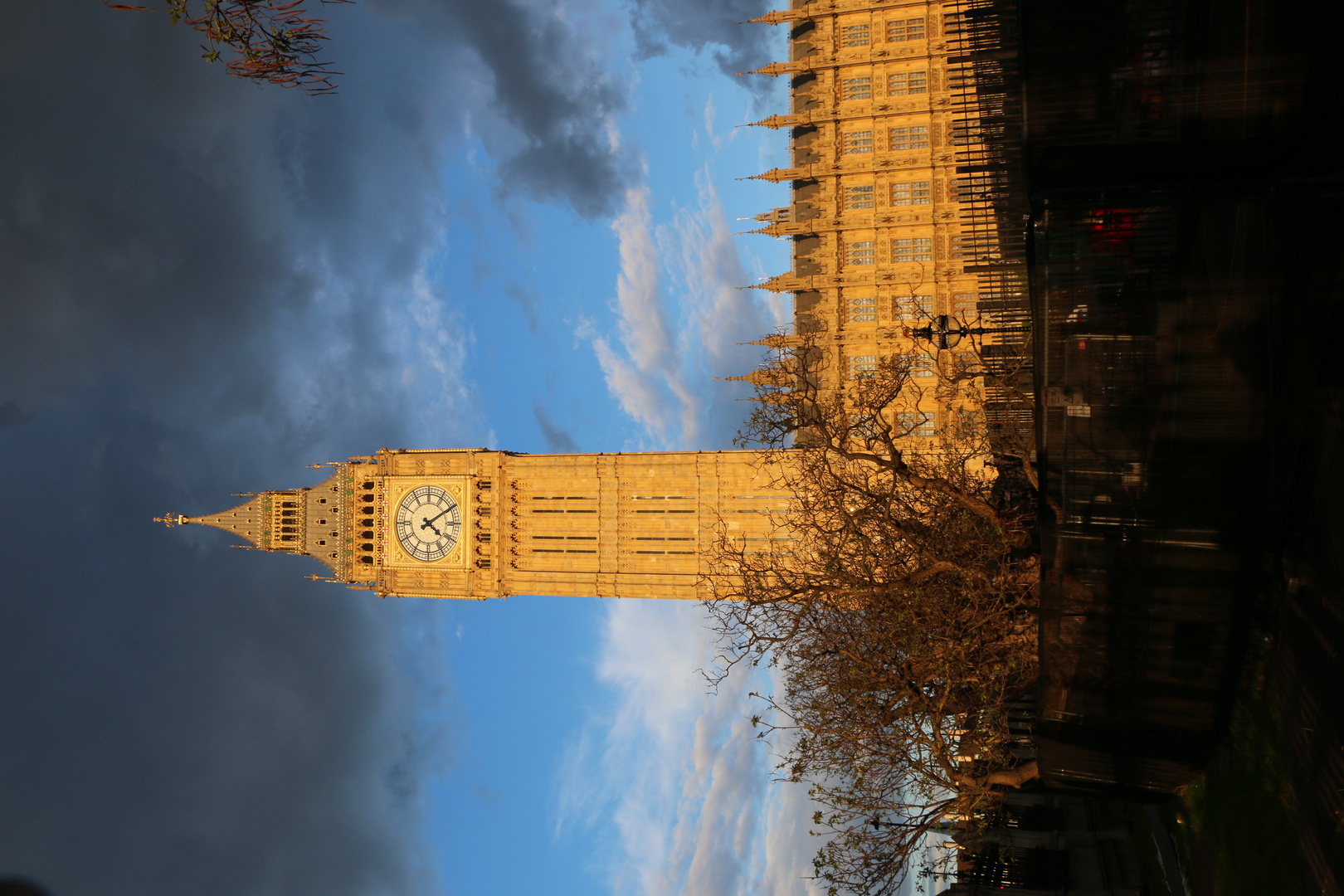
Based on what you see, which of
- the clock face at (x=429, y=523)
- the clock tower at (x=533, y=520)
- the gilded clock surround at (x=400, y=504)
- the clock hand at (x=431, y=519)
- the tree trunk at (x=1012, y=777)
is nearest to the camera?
the tree trunk at (x=1012, y=777)

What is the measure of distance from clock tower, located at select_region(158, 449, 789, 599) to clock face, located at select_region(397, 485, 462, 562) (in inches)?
2.9

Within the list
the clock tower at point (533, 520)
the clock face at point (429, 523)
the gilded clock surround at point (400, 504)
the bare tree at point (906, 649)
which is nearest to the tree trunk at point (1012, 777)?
the bare tree at point (906, 649)

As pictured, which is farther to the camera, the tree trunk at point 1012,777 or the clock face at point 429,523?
the clock face at point 429,523

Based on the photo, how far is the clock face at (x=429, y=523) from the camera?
54.0 metres

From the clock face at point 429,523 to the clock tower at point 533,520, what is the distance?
0.24ft

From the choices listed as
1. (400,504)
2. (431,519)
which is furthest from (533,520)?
(400,504)

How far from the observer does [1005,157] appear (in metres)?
16.2

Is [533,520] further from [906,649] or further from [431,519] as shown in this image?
[906,649]

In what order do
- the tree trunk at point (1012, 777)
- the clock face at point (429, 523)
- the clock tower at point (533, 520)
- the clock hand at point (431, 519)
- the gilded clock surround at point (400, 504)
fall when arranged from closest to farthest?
the tree trunk at point (1012, 777) < the clock tower at point (533, 520) < the gilded clock surround at point (400, 504) < the clock face at point (429, 523) < the clock hand at point (431, 519)

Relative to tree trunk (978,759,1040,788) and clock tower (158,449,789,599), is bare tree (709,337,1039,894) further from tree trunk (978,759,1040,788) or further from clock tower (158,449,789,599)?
clock tower (158,449,789,599)

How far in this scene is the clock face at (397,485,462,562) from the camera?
5397 centimetres

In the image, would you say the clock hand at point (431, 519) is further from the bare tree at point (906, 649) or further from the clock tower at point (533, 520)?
the bare tree at point (906, 649)

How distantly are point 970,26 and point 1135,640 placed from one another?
37.5 ft

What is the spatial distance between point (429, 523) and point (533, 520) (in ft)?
21.6
